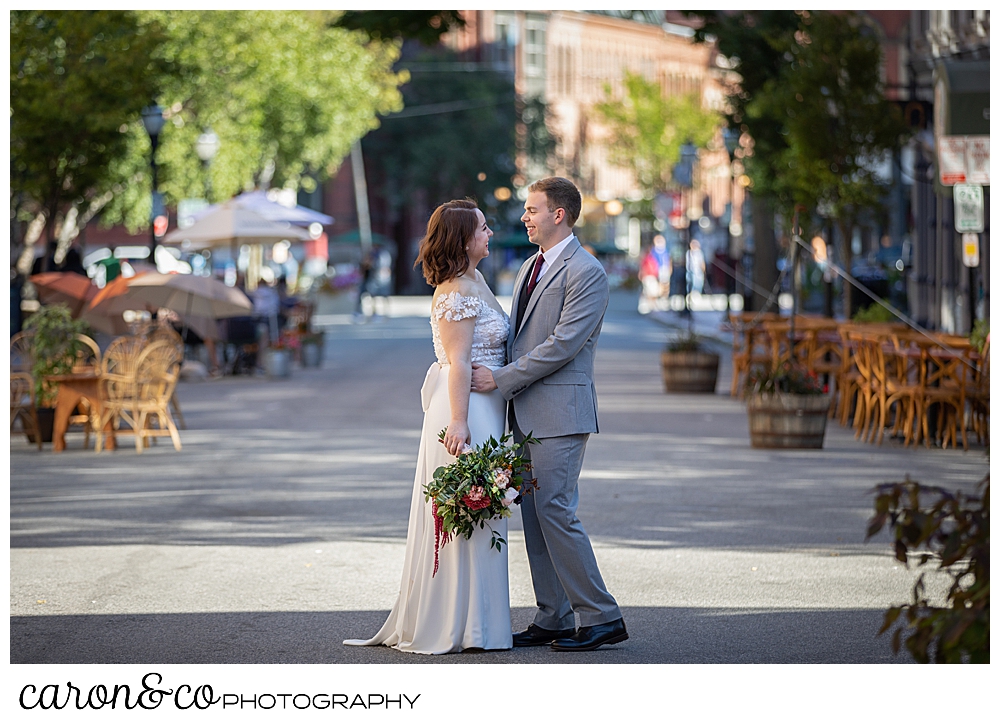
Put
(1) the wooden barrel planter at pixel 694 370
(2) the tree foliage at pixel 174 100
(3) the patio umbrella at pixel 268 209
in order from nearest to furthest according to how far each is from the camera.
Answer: (1) the wooden barrel planter at pixel 694 370
(2) the tree foliage at pixel 174 100
(3) the patio umbrella at pixel 268 209

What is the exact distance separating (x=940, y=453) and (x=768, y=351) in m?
5.15

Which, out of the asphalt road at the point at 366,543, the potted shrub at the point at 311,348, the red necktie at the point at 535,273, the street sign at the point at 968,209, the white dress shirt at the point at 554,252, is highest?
the street sign at the point at 968,209

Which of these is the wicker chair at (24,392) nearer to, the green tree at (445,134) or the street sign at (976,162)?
the street sign at (976,162)

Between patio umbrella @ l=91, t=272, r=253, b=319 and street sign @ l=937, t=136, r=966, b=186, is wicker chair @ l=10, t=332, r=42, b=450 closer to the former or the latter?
patio umbrella @ l=91, t=272, r=253, b=319

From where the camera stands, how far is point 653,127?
83.6 m

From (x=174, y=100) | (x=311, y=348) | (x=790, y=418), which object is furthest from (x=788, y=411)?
(x=174, y=100)

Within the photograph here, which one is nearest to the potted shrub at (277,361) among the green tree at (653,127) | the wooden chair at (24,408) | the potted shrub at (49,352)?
the wooden chair at (24,408)

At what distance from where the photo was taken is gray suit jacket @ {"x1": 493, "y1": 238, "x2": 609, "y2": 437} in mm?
5676

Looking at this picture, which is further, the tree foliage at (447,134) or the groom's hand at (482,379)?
the tree foliage at (447,134)

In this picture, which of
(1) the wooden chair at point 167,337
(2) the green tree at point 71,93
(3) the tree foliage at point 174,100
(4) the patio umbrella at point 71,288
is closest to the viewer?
(1) the wooden chair at point 167,337

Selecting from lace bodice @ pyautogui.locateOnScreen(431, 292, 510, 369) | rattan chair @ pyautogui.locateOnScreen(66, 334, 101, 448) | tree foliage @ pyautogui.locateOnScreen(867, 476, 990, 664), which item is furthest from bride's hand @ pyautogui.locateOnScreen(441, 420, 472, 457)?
rattan chair @ pyautogui.locateOnScreen(66, 334, 101, 448)

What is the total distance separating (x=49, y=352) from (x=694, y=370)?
27.4ft

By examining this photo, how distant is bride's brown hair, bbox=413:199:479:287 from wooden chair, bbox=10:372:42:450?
860cm

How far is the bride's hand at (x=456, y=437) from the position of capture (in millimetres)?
5668
